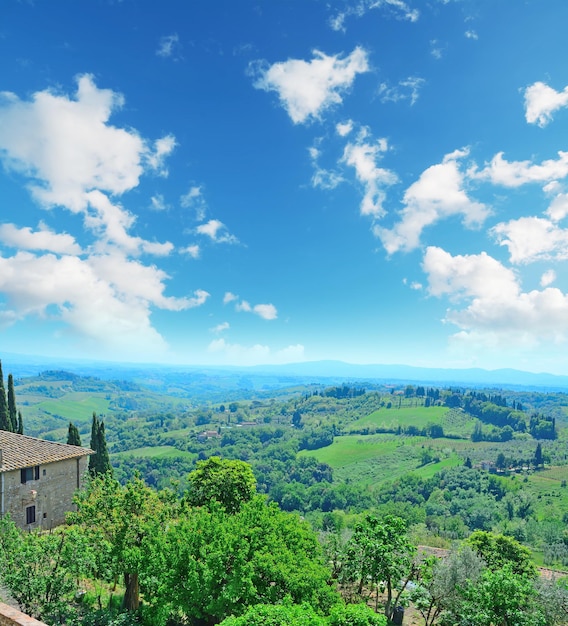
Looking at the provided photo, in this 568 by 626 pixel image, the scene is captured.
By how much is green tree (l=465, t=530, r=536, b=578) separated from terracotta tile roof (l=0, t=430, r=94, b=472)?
87.6 feet

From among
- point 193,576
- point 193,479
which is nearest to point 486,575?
point 193,576

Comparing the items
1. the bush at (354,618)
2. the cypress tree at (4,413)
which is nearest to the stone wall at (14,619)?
the bush at (354,618)

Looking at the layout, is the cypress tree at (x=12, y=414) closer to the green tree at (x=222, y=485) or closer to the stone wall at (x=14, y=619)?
the green tree at (x=222, y=485)

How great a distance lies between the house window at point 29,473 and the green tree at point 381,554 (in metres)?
18.4

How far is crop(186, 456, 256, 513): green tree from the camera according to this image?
28656 mm

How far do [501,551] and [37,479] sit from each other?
29945 millimetres

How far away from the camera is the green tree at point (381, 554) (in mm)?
20578

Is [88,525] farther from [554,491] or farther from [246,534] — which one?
[554,491]

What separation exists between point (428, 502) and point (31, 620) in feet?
398

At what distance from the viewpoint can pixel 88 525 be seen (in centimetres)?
1916

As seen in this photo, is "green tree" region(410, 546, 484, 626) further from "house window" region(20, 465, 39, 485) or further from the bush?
"house window" region(20, 465, 39, 485)

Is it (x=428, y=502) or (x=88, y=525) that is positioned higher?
(x=88, y=525)

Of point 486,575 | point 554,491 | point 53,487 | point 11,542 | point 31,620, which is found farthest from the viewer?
point 554,491

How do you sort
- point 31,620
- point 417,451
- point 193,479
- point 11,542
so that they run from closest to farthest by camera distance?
point 31,620 → point 11,542 → point 193,479 → point 417,451
